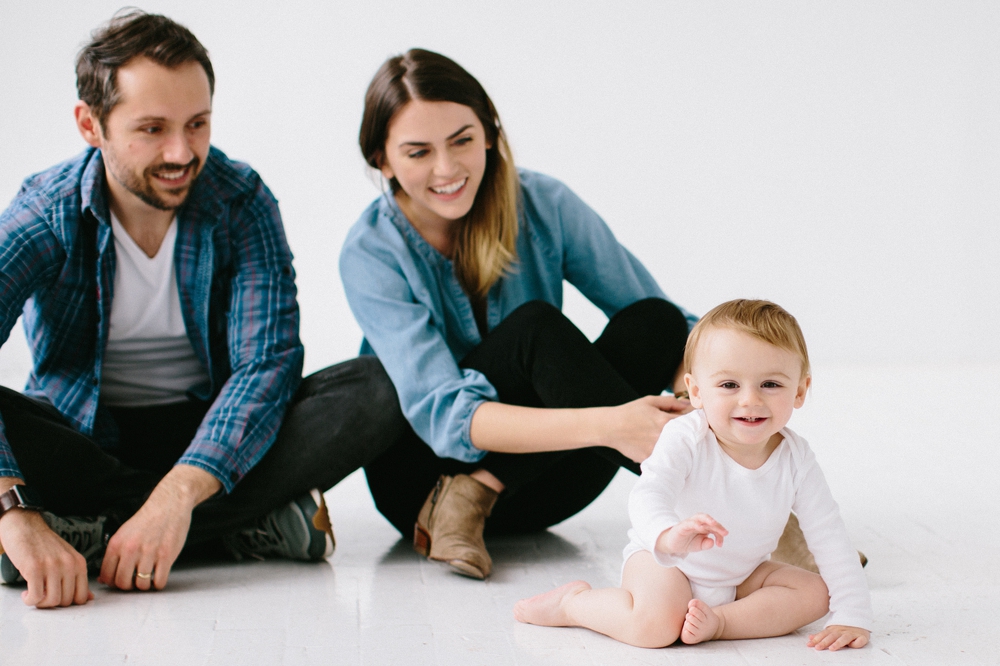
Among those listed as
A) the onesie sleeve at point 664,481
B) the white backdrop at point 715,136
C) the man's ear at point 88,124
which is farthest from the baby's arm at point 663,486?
the white backdrop at point 715,136

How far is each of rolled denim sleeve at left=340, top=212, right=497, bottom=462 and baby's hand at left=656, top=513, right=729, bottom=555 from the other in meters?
0.51

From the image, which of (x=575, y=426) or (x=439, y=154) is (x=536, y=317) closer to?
(x=575, y=426)

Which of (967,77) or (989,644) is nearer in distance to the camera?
(989,644)

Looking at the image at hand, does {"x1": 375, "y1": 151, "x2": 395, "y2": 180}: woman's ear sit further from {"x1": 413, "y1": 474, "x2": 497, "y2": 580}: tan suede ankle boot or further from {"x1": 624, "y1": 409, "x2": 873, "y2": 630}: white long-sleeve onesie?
{"x1": 624, "y1": 409, "x2": 873, "y2": 630}: white long-sleeve onesie

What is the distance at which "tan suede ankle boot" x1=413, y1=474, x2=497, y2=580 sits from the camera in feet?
5.36

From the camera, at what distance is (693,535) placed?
1160 millimetres

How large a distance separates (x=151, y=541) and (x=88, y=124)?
717 millimetres

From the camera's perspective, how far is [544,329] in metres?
1.65

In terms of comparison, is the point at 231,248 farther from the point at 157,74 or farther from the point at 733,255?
the point at 733,255

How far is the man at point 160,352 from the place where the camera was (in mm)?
1603

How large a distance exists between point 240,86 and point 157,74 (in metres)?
3.02

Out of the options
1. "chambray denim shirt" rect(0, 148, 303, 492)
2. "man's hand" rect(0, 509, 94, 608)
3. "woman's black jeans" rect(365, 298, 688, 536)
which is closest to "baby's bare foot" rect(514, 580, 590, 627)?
"woman's black jeans" rect(365, 298, 688, 536)

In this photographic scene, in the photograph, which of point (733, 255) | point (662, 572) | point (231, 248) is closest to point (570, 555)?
point (662, 572)

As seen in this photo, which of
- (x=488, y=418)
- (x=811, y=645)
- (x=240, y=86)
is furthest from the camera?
(x=240, y=86)
